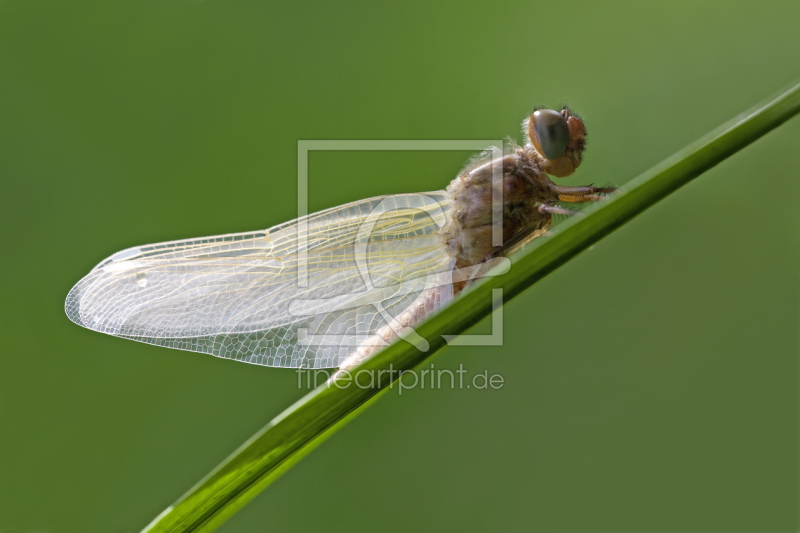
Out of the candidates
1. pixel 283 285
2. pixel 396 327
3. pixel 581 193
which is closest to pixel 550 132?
pixel 581 193

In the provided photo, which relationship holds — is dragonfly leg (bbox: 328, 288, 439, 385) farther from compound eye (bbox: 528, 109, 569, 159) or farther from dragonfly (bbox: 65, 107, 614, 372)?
compound eye (bbox: 528, 109, 569, 159)

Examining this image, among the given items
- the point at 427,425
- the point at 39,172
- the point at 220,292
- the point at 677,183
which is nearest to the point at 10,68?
the point at 39,172

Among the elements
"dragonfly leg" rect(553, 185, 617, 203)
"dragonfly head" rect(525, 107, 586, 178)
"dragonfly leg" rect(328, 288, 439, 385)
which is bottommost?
"dragonfly leg" rect(328, 288, 439, 385)

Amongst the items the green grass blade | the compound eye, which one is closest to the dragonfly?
the compound eye

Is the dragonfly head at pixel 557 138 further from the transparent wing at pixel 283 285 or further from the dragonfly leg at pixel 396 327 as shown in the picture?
the dragonfly leg at pixel 396 327

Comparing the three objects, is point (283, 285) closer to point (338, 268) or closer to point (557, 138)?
point (338, 268)

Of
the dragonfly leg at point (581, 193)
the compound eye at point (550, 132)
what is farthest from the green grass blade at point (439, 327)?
the compound eye at point (550, 132)
